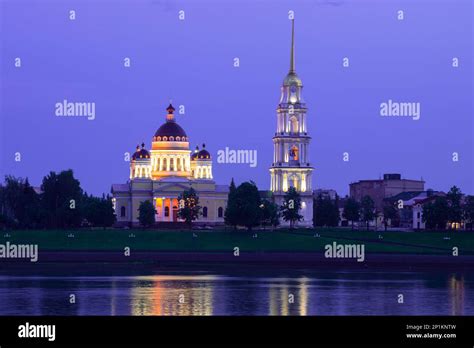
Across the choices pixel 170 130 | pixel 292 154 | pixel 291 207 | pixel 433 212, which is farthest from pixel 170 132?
pixel 433 212

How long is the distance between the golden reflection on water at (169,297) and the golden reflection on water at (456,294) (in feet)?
41.9

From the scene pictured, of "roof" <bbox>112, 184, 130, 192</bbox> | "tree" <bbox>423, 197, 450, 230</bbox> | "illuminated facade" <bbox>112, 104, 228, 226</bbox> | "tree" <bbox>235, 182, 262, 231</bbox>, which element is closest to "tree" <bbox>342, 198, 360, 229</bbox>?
"illuminated facade" <bbox>112, 104, 228, 226</bbox>

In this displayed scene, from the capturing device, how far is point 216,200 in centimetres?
17088

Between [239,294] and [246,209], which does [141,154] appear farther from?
[239,294]

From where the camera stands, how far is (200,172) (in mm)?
176125

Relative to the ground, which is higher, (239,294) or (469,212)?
(469,212)

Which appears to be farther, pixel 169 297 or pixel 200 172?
pixel 200 172

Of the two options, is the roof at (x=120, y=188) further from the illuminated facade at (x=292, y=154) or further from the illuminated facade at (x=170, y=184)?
the illuminated facade at (x=292, y=154)

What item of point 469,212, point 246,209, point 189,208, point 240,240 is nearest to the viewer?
point 240,240

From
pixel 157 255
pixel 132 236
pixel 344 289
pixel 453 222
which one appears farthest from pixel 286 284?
pixel 453 222

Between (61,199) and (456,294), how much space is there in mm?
86446

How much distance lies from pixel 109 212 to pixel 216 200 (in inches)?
990

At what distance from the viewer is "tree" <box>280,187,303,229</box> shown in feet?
482
